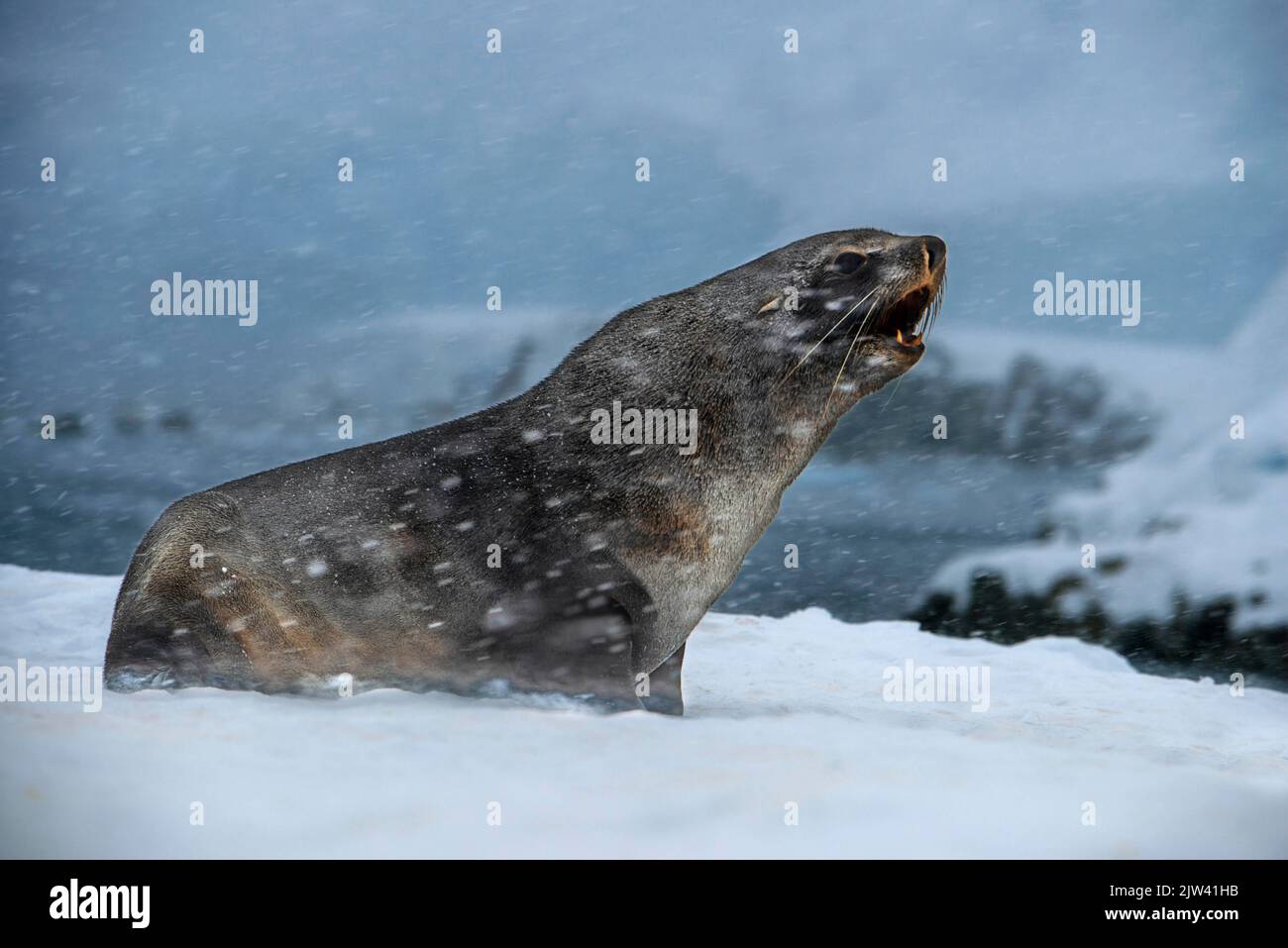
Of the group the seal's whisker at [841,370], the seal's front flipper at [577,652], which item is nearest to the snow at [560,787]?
the seal's front flipper at [577,652]

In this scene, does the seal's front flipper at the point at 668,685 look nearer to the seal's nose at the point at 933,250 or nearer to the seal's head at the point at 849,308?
the seal's head at the point at 849,308

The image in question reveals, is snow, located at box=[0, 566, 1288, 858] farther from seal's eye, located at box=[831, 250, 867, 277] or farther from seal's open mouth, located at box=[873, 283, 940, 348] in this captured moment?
seal's eye, located at box=[831, 250, 867, 277]

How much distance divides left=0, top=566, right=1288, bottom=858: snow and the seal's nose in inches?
68.1

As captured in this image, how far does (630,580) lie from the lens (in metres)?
3.95

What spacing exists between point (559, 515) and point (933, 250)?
169 cm

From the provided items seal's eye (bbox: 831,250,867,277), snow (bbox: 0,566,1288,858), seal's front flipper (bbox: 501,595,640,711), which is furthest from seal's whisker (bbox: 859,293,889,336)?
snow (bbox: 0,566,1288,858)

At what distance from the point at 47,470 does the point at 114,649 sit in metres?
2.41

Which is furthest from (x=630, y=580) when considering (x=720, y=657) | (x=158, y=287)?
(x=158, y=287)

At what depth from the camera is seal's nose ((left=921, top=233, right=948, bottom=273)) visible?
163 inches

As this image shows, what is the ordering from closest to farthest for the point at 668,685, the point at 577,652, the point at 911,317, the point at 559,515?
the point at 577,652
the point at 559,515
the point at 911,317
the point at 668,685

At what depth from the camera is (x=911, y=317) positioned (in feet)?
14.1

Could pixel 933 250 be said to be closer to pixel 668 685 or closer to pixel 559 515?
pixel 559 515

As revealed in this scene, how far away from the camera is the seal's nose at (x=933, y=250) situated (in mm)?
4137

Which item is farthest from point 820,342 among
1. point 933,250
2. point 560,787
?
point 560,787
